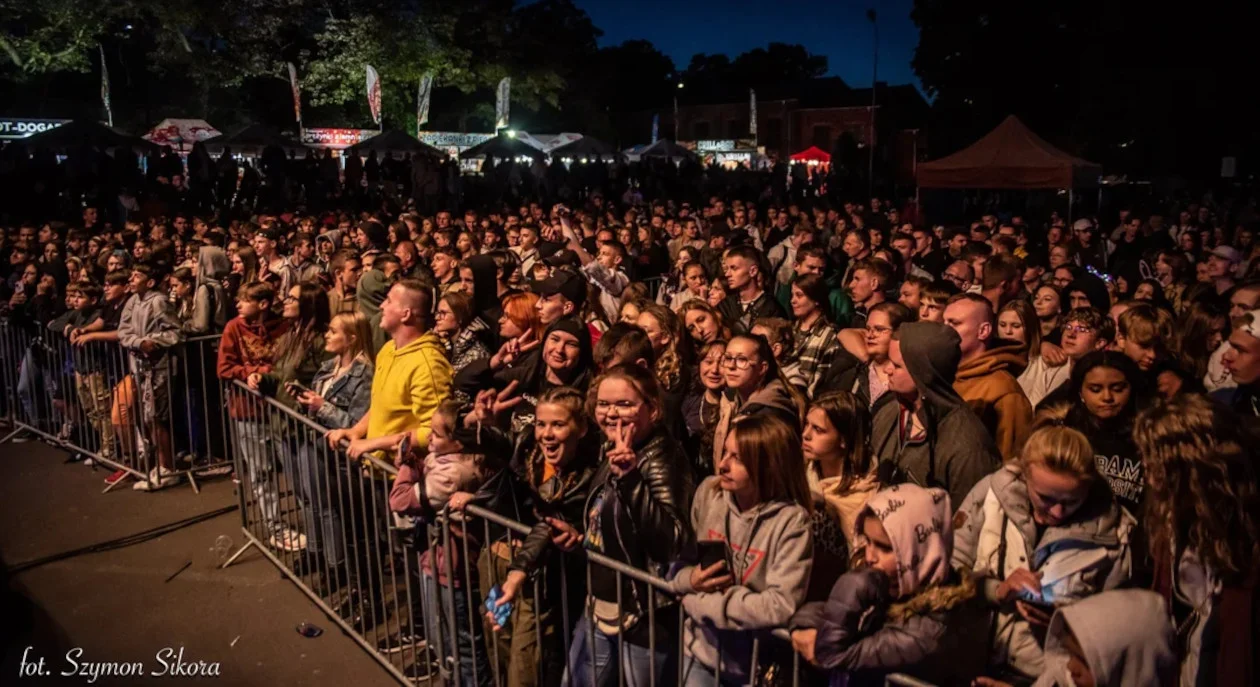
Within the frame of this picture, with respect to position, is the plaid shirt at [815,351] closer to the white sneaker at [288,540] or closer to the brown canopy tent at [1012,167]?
the white sneaker at [288,540]

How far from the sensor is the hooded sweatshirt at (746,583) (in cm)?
319

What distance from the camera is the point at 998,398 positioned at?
4746mm

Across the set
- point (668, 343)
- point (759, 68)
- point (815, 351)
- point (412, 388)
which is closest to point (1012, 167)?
point (815, 351)

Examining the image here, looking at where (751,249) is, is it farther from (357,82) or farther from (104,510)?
(357,82)

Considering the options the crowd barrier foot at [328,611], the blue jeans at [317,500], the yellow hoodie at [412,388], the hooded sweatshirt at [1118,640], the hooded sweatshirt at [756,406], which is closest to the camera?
the hooded sweatshirt at [1118,640]

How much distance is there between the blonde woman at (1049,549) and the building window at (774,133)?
3070 inches

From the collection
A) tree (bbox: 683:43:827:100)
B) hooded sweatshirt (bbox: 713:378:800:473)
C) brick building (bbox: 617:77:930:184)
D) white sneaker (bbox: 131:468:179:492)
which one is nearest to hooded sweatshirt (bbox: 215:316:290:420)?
white sneaker (bbox: 131:468:179:492)

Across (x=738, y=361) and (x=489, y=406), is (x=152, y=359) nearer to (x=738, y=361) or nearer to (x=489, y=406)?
(x=489, y=406)

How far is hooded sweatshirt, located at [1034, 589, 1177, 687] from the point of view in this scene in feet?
8.57

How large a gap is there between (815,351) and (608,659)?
3.06 metres

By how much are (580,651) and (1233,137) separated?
115ft

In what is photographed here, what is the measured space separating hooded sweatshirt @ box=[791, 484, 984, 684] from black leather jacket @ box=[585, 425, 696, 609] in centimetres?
68

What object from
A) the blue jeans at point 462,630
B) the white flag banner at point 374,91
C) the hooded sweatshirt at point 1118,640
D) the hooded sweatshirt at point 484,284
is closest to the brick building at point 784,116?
the white flag banner at point 374,91

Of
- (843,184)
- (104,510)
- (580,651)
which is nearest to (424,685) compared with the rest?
(580,651)
